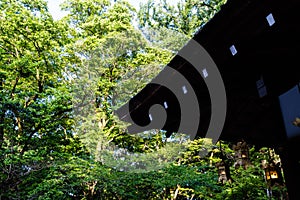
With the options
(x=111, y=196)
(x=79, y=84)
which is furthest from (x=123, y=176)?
(x=79, y=84)

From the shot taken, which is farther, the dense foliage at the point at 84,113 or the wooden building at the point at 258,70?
the dense foliage at the point at 84,113

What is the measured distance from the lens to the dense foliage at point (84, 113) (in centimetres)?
865

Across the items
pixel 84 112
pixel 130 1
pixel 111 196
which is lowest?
pixel 111 196

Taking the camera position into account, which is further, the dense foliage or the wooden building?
the dense foliage

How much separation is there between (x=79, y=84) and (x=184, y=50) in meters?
9.39

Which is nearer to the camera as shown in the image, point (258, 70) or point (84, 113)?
point (258, 70)

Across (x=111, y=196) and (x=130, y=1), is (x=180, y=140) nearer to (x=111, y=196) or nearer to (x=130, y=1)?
(x=111, y=196)

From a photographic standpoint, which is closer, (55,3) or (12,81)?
(12,81)

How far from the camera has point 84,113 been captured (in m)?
11.2

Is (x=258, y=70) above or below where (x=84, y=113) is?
below

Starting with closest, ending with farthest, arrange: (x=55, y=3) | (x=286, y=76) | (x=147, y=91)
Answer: (x=286, y=76)
(x=147, y=91)
(x=55, y=3)

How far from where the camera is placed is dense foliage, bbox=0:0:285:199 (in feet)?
28.4

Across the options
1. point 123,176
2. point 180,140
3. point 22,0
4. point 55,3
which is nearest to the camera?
point 123,176

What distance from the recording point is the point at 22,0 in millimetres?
11055
